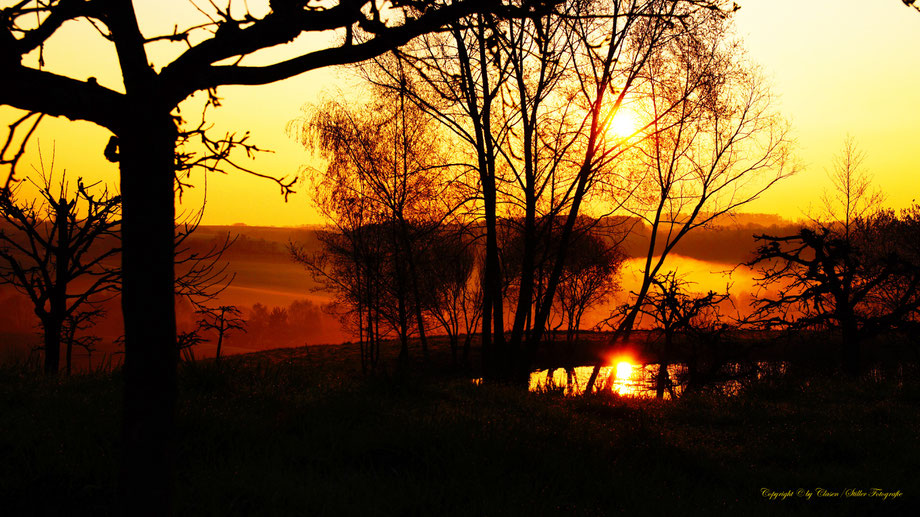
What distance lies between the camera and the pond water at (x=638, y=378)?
11.0 m

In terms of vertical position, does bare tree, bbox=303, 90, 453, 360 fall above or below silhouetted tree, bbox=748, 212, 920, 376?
above

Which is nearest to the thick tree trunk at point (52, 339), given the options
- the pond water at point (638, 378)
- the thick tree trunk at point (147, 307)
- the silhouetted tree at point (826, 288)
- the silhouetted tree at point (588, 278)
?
the pond water at point (638, 378)

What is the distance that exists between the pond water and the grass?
105 inches

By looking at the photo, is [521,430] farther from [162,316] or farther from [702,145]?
[702,145]

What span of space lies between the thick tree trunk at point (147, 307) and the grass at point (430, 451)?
3.37ft

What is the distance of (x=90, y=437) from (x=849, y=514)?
20.7ft

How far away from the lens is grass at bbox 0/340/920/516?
170 inches

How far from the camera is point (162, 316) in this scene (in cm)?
311

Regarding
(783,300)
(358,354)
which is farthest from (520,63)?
(358,354)

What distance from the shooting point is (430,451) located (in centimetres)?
518

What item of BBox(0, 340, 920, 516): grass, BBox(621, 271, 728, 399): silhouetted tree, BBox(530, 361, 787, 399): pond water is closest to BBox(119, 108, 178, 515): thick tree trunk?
BBox(0, 340, 920, 516): grass

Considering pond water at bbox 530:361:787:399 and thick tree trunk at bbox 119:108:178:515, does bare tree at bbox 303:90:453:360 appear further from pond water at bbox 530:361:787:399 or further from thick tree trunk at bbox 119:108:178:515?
thick tree trunk at bbox 119:108:178:515

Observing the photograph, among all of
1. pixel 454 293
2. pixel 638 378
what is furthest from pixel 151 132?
pixel 454 293

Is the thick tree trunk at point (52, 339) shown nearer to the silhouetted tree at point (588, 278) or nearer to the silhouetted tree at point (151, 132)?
the silhouetted tree at point (151, 132)
